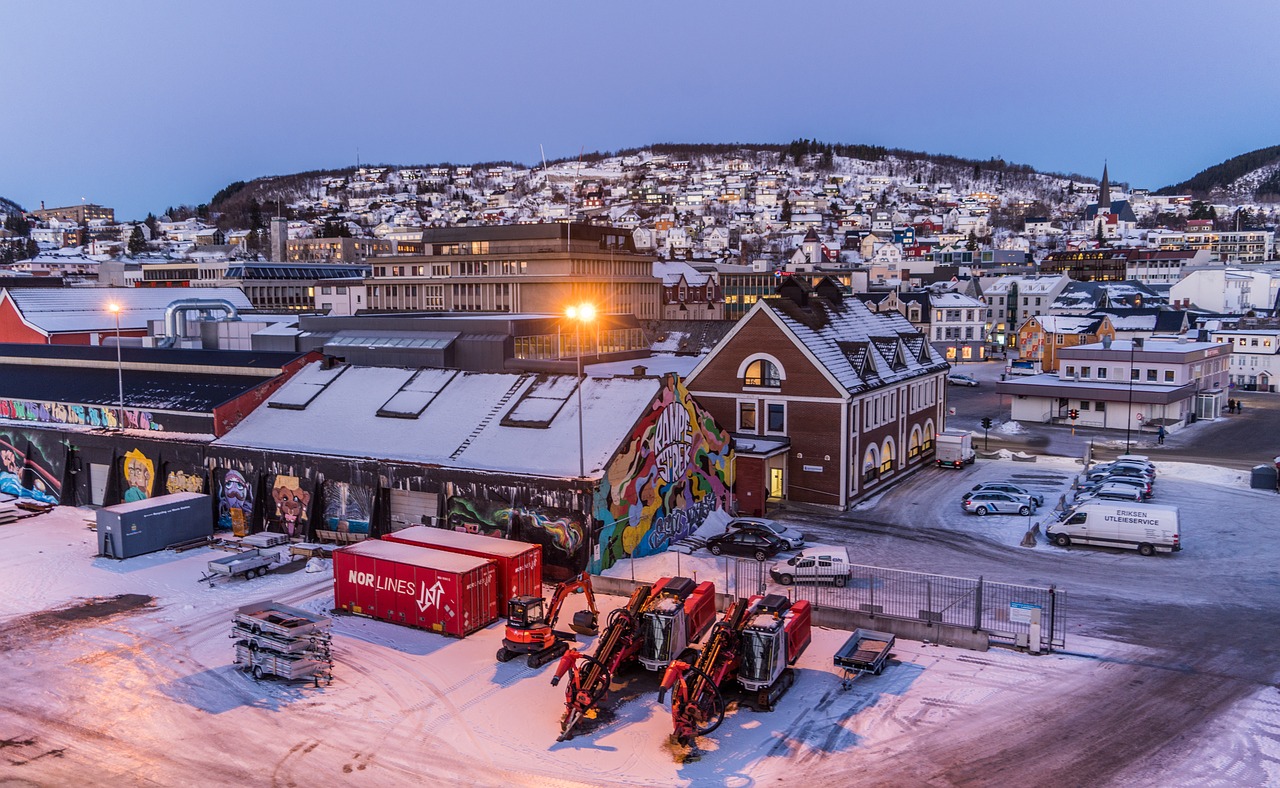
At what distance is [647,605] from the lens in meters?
22.5

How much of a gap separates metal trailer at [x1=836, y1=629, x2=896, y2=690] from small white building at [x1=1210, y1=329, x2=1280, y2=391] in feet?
264

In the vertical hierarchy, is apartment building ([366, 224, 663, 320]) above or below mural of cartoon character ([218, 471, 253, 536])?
above

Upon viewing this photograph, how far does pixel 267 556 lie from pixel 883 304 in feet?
271

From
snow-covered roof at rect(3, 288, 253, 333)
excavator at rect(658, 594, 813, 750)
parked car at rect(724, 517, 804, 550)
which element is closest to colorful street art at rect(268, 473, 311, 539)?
parked car at rect(724, 517, 804, 550)

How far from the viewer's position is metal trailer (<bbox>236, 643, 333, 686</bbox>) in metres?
21.5

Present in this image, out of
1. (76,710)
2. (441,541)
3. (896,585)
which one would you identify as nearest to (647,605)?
(441,541)

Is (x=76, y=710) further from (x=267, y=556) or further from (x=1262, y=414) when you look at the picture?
(x=1262, y=414)

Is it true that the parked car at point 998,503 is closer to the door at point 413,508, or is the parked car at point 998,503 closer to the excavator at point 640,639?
the excavator at point 640,639

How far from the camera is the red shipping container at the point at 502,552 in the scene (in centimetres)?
2605

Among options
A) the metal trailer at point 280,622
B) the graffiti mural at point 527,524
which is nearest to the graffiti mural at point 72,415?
the graffiti mural at point 527,524

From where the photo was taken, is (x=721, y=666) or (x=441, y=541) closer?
(x=721, y=666)

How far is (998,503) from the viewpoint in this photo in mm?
38781

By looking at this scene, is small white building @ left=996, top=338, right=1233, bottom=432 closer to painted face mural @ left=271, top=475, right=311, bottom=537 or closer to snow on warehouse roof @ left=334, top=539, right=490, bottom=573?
painted face mural @ left=271, top=475, right=311, bottom=537

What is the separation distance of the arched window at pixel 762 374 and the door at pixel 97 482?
98.8 feet
